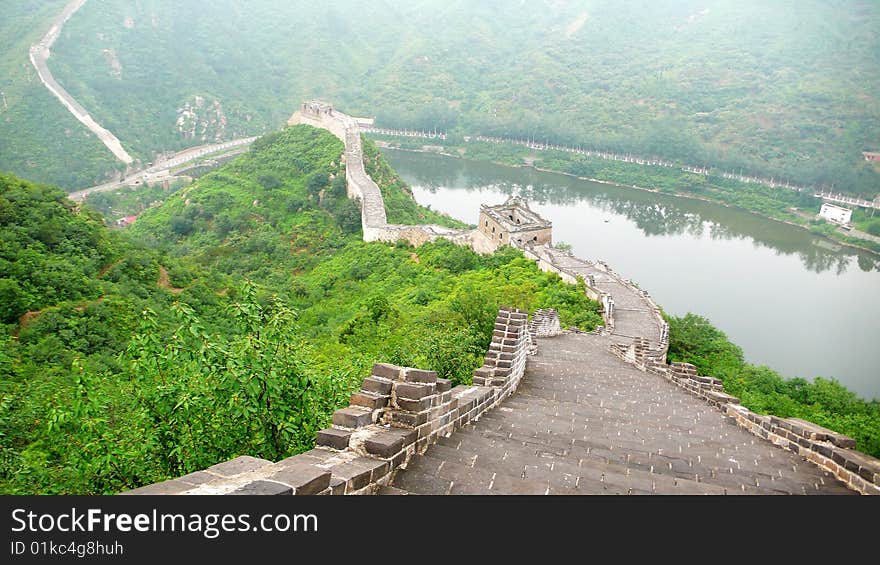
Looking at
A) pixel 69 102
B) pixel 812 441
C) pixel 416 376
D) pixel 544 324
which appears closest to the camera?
pixel 416 376

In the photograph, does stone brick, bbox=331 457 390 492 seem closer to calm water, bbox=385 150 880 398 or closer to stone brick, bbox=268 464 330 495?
stone brick, bbox=268 464 330 495

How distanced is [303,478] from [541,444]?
3545mm

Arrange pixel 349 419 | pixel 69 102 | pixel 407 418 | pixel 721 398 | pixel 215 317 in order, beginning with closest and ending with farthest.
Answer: pixel 349 419 → pixel 407 418 → pixel 721 398 → pixel 215 317 → pixel 69 102

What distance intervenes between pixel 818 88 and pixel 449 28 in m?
79.3

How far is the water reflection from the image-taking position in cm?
5603

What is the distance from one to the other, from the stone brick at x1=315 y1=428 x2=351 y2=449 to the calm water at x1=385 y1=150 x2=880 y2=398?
107 ft

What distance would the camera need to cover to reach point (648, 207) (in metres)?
69.2

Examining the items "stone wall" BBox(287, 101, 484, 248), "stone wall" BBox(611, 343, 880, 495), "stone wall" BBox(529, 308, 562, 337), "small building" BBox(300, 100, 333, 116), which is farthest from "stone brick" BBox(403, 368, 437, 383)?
"small building" BBox(300, 100, 333, 116)

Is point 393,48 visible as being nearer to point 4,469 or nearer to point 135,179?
point 135,179

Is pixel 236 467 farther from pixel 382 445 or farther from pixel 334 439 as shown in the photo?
pixel 382 445

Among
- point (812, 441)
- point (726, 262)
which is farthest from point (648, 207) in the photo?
point (812, 441)

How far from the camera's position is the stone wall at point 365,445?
4.26 meters

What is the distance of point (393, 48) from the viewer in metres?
139

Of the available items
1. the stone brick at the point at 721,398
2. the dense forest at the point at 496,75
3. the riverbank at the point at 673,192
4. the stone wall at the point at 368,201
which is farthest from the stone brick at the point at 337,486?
the dense forest at the point at 496,75
